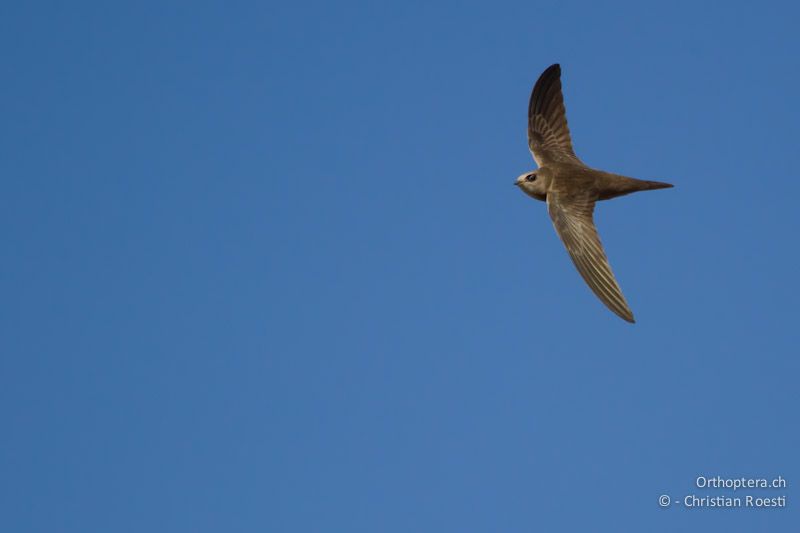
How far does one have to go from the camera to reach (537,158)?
1706cm

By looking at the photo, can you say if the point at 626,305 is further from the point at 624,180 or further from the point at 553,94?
the point at 553,94

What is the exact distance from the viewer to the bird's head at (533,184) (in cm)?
1643

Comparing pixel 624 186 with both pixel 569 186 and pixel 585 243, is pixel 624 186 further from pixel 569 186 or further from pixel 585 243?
pixel 585 243

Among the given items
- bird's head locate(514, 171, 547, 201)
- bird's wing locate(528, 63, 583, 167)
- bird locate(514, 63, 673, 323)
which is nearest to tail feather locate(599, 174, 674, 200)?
bird locate(514, 63, 673, 323)

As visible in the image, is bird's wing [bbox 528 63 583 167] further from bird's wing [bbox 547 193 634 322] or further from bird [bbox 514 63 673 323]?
bird's wing [bbox 547 193 634 322]

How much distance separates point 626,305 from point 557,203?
2777mm

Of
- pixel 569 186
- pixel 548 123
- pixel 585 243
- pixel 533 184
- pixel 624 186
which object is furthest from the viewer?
pixel 548 123

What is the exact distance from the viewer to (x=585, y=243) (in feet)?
50.3

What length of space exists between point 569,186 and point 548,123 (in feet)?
5.87

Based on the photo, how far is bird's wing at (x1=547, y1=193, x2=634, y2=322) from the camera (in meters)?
14.1

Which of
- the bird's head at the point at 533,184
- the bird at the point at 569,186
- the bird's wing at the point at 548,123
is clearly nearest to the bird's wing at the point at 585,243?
the bird at the point at 569,186

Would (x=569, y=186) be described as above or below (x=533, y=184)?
below

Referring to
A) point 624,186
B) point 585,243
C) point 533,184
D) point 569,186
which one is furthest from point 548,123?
point 585,243

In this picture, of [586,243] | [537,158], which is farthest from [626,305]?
[537,158]
